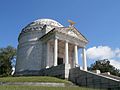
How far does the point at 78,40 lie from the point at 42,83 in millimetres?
20384

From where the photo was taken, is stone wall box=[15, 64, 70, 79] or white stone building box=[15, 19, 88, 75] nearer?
stone wall box=[15, 64, 70, 79]

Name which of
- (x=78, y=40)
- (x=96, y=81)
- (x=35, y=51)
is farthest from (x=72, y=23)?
(x=96, y=81)

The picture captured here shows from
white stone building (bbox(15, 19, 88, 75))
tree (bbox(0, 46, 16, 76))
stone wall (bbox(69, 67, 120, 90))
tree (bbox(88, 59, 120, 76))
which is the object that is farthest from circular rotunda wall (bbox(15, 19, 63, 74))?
tree (bbox(88, 59, 120, 76))

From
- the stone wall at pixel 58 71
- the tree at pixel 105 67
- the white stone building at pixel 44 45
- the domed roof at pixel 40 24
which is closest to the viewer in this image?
the stone wall at pixel 58 71

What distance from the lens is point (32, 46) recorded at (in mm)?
42781

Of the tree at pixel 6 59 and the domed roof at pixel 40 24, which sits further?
the tree at pixel 6 59

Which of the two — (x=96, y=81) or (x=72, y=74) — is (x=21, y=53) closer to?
(x=72, y=74)

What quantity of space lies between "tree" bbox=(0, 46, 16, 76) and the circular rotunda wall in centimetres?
1150

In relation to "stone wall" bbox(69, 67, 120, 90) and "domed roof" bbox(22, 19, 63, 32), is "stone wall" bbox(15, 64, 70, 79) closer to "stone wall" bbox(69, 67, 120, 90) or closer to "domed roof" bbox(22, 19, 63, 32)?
"stone wall" bbox(69, 67, 120, 90)

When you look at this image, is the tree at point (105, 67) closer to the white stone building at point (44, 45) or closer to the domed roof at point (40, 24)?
the white stone building at point (44, 45)

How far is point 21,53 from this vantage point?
4438 centimetres

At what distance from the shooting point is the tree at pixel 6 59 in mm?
54562

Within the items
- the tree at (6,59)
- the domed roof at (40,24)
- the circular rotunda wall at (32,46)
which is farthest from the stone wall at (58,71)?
the tree at (6,59)

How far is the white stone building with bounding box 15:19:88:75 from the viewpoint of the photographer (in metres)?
38.7
